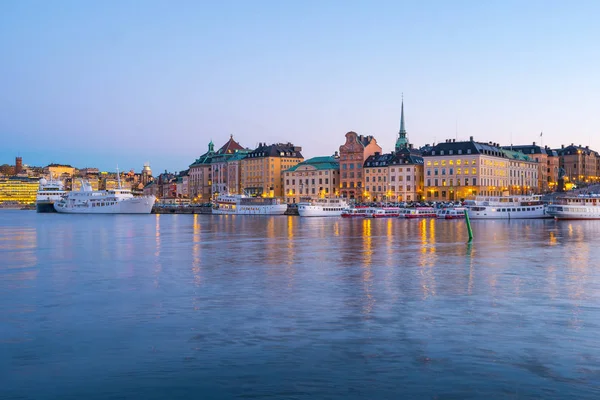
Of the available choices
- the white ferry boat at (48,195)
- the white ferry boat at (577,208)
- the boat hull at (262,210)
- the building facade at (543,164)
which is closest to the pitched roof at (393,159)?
the boat hull at (262,210)

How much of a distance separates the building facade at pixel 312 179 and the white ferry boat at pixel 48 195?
6735cm

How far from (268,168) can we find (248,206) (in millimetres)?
37541

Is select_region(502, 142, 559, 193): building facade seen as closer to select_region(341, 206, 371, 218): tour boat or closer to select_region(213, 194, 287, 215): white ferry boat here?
select_region(341, 206, 371, 218): tour boat

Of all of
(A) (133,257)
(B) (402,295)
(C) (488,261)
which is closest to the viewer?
(B) (402,295)

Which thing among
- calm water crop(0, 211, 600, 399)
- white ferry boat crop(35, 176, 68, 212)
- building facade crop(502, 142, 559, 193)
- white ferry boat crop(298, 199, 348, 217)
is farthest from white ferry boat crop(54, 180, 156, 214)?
calm water crop(0, 211, 600, 399)

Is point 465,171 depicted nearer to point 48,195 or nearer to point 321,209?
point 321,209

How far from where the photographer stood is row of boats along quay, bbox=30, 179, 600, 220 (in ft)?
353

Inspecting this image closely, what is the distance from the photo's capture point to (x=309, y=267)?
1363 inches

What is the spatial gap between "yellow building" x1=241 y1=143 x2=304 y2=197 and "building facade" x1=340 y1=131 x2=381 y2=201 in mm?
23405

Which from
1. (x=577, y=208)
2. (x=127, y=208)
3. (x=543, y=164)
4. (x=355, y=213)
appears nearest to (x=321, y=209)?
(x=355, y=213)

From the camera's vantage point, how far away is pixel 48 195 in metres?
186

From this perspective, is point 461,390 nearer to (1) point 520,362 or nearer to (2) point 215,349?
(1) point 520,362

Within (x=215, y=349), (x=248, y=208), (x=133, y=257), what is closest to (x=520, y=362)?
(x=215, y=349)

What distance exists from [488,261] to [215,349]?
2496 cm
